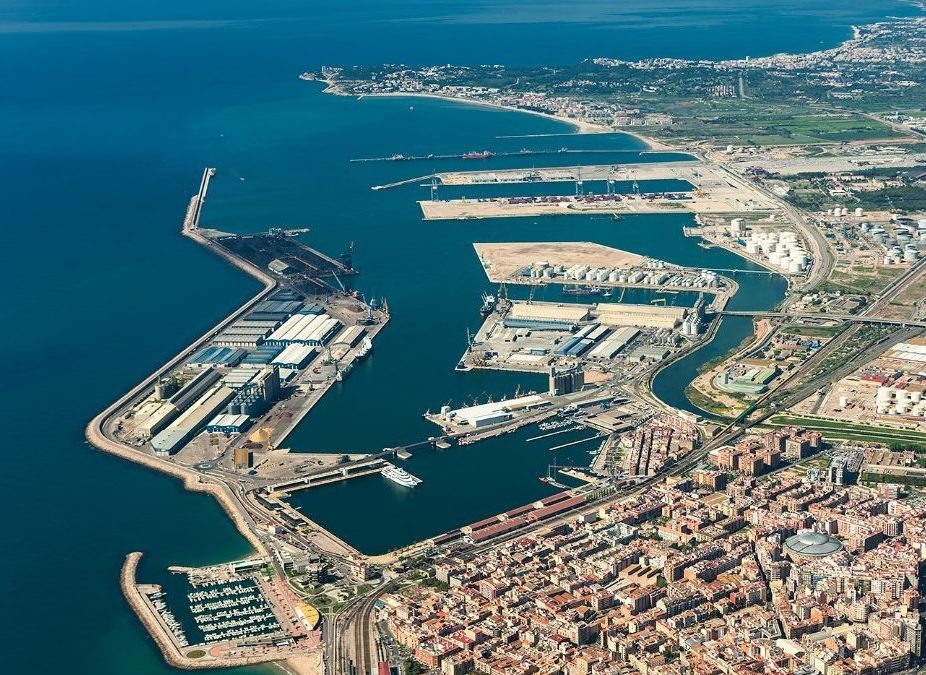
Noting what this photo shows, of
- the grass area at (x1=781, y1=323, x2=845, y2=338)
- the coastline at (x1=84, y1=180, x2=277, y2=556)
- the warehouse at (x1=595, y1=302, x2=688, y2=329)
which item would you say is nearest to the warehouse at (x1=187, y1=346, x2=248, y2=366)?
the coastline at (x1=84, y1=180, x2=277, y2=556)

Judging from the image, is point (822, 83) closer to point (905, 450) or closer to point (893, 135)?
point (893, 135)

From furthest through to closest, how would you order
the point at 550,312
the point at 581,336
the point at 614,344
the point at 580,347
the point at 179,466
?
the point at 550,312, the point at 581,336, the point at 614,344, the point at 580,347, the point at 179,466

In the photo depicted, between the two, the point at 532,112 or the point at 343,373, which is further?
the point at 532,112

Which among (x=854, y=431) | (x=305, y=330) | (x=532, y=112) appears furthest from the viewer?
(x=532, y=112)

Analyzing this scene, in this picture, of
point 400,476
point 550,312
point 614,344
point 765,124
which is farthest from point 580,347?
point 765,124

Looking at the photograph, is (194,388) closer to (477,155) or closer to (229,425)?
(229,425)

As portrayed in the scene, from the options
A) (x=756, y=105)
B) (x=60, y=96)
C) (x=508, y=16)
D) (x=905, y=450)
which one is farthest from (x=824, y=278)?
(x=508, y=16)
